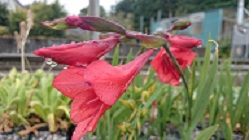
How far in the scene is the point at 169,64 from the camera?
2.01 feet

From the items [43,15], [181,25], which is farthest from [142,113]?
[43,15]

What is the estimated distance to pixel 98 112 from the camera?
34 cm

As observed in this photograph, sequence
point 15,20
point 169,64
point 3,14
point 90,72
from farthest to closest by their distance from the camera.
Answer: point 3,14, point 15,20, point 169,64, point 90,72

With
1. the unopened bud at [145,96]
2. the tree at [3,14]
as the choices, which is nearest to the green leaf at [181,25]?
the unopened bud at [145,96]

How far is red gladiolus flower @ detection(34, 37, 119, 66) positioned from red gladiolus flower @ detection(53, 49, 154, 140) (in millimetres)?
12

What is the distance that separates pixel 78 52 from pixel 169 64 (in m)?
0.30

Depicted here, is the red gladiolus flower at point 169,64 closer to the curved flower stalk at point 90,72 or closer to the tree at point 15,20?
the curved flower stalk at point 90,72

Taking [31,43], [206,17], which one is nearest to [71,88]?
[31,43]

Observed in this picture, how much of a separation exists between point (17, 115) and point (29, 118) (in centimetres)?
9

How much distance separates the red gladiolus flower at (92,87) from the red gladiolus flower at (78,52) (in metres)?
0.01

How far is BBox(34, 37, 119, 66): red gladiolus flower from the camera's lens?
13.0 inches

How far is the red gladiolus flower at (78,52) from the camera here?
0.33 metres

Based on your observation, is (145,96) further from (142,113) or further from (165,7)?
(165,7)

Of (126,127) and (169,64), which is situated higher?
(169,64)
